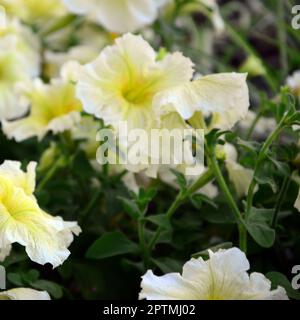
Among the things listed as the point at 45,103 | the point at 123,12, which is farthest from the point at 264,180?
the point at 123,12

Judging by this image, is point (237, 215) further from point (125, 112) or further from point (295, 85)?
point (295, 85)

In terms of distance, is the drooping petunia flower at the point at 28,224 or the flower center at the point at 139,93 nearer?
the drooping petunia flower at the point at 28,224

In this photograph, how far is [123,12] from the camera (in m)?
0.89

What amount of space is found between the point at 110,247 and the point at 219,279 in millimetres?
137

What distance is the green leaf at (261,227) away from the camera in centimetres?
53

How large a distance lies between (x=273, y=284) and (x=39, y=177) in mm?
307

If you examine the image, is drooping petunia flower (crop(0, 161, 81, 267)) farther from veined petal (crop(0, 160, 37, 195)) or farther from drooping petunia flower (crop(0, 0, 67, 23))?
drooping petunia flower (crop(0, 0, 67, 23))

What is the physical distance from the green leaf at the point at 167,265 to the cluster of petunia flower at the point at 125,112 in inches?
2.8

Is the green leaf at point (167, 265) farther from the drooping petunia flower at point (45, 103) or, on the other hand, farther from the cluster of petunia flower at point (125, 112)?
the drooping petunia flower at point (45, 103)

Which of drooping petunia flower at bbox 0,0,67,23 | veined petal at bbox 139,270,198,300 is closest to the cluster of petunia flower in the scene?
veined petal at bbox 139,270,198,300

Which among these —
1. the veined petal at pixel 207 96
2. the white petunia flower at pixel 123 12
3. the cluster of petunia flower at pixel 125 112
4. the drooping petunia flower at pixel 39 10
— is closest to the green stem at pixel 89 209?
the cluster of petunia flower at pixel 125 112
